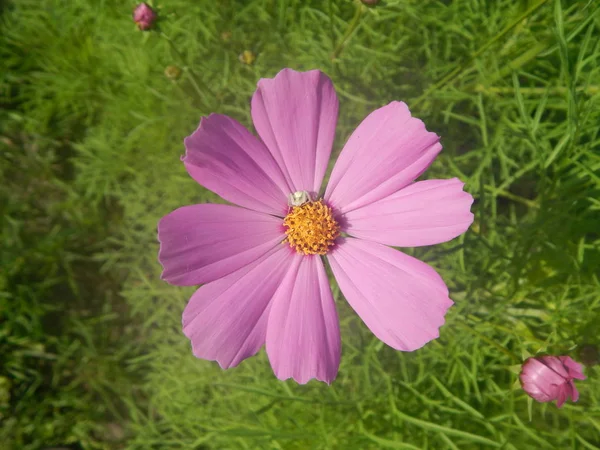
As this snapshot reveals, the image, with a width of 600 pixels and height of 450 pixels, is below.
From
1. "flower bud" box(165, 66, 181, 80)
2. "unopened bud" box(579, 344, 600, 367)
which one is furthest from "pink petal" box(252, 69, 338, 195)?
"unopened bud" box(579, 344, 600, 367)

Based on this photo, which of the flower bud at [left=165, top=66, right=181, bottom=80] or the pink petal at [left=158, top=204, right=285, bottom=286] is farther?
the flower bud at [left=165, top=66, right=181, bottom=80]

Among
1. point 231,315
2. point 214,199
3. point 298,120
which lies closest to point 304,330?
point 231,315

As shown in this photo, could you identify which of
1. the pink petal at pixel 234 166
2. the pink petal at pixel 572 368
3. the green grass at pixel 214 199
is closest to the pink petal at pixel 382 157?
the pink petal at pixel 234 166

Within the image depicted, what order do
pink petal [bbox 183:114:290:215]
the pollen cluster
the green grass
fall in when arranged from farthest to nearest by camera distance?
the green grass, the pollen cluster, pink petal [bbox 183:114:290:215]

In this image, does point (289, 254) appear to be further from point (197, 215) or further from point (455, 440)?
point (455, 440)

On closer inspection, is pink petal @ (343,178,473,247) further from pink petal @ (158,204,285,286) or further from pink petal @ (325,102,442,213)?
pink petal @ (158,204,285,286)

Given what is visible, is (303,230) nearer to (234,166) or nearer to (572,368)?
(234,166)
